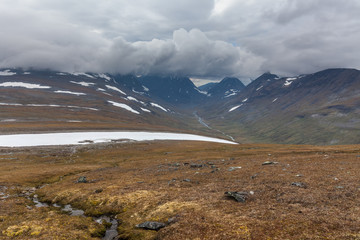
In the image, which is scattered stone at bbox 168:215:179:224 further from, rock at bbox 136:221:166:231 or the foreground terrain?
rock at bbox 136:221:166:231

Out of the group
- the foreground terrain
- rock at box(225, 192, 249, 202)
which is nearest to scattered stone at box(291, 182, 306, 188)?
the foreground terrain

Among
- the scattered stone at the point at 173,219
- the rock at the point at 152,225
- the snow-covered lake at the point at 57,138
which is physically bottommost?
the snow-covered lake at the point at 57,138

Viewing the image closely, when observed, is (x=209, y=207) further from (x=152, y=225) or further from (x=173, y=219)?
(x=152, y=225)

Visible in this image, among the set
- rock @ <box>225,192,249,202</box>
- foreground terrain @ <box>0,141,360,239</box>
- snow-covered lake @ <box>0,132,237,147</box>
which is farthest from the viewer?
snow-covered lake @ <box>0,132,237,147</box>

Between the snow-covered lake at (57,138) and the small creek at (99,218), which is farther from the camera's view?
the snow-covered lake at (57,138)

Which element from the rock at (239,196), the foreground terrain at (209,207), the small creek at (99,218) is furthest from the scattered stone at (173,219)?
the rock at (239,196)

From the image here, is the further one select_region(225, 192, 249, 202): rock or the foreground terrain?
select_region(225, 192, 249, 202): rock

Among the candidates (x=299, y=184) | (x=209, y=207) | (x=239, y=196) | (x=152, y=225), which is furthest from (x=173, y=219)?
(x=299, y=184)

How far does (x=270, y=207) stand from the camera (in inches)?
847

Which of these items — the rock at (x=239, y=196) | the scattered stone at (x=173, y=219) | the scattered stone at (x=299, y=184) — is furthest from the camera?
the scattered stone at (x=299, y=184)

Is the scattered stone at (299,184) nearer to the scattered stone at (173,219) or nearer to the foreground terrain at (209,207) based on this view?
the foreground terrain at (209,207)

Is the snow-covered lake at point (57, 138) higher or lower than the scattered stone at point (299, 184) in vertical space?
lower

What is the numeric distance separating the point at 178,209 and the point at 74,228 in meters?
10.5

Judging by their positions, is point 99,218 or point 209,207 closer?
point 209,207
